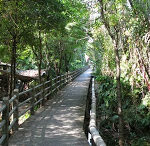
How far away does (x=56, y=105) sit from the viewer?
8.62m

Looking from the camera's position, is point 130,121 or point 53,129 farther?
point 130,121

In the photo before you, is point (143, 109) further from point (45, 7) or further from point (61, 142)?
point (45, 7)

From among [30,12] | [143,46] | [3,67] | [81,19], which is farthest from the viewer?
[3,67]

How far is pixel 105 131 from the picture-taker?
303 inches

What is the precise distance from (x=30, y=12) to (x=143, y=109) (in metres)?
4.98

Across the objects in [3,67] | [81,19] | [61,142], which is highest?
[81,19]

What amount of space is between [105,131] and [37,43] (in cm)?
488

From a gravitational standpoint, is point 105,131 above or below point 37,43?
below

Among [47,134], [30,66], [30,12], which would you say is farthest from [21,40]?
[30,66]

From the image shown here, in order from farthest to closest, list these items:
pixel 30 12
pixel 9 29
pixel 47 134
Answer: pixel 9 29 < pixel 30 12 < pixel 47 134

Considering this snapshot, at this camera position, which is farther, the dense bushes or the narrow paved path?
the dense bushes

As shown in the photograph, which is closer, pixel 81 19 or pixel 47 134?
pixel 47 134

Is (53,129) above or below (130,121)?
above

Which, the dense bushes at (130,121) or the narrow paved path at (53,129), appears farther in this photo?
the dense bushes at (130,121)
